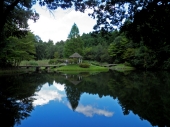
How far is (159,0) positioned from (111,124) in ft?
15.9

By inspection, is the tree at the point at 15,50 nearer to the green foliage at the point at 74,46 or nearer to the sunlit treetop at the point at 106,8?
the green foliage at the point at 74,46

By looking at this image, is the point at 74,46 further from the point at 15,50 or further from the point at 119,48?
the point at 15,50

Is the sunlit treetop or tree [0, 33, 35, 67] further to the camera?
tree [0, 33, 35, 67]

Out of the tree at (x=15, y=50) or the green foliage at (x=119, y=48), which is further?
the green foliage at (x=119, y=48)

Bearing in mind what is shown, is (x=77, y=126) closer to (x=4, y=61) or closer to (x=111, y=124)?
(x=111, y=124)

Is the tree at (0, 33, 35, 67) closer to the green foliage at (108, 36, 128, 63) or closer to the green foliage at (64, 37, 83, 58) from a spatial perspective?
the green foliage at (64, 37, 83, 58)

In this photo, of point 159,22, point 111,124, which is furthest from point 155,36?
point 111,124

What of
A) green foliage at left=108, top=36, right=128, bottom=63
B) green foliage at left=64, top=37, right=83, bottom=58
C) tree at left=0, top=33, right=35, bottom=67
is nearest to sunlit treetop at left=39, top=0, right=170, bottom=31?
tree at left=0, top=33, right=35, bottom=67

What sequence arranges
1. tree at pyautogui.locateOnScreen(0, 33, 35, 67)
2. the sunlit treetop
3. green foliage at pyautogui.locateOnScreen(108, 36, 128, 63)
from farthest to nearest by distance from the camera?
1. green foliage at pyautogui.locateOnScreen(108, 36, 128, 63)
2. tree at pyautogui.locateOnScreen(0, 33, 35, 67)
3. the sunlit treetop

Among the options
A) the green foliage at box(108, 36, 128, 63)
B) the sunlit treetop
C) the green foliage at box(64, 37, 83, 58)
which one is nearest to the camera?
the sunlit treetop

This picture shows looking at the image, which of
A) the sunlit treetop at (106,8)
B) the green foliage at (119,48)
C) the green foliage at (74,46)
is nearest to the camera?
the sunlit treetop at (106,8)

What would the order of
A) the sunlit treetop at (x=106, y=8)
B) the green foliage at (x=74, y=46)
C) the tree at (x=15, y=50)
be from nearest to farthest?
the sunlit treetop at (x=106, y=8) < the tree at (x=15, y=50) < the green foliage at (x=74, y=46)

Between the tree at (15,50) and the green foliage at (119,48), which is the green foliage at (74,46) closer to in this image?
the green foliage at (119,48)

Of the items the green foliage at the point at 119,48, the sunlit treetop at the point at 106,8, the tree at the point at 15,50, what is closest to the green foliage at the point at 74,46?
the green foliage at the point at 119,48
